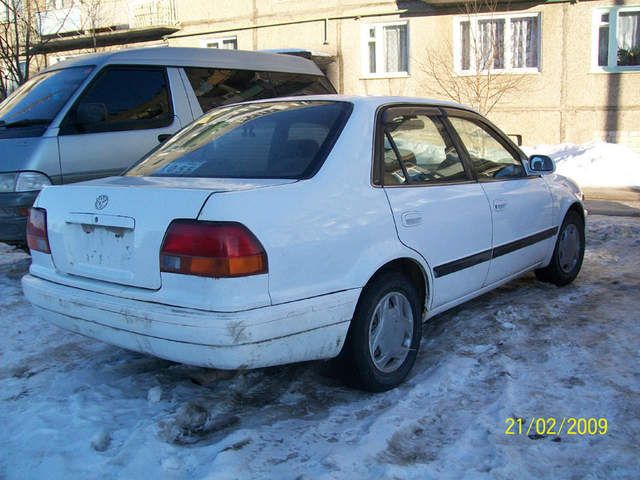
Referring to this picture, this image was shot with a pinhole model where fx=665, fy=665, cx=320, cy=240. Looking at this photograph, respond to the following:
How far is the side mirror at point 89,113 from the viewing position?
18.5 feet

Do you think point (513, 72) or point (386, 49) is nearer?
point (513, 72)

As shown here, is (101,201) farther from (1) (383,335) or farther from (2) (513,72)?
(2) (513,72)

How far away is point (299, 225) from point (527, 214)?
2.23 metres

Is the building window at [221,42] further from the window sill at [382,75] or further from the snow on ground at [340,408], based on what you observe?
the snow on ground at [340,408]

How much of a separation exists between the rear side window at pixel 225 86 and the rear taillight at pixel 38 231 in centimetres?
332

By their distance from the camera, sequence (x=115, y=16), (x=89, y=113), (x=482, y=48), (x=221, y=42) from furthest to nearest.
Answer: (x=115, y=16) < (x=221, y=42) < (x=482, y=48) < (x=89, y=113)

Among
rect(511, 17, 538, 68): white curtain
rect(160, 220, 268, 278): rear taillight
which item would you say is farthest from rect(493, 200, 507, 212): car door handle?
rect(511, 17, 538, 68): white curtain

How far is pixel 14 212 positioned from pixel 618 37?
1358cm

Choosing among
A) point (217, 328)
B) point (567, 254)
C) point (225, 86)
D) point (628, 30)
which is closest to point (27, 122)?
point (225, 86)

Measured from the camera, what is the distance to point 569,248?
17.3ft

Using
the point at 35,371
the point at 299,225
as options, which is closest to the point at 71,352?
the point at 35,371

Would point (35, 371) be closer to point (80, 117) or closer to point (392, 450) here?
point (392, 450)

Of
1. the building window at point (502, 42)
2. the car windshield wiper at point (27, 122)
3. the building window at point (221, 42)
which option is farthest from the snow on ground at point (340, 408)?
the building window at point (221, 42)

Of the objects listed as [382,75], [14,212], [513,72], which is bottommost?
[14,212]
